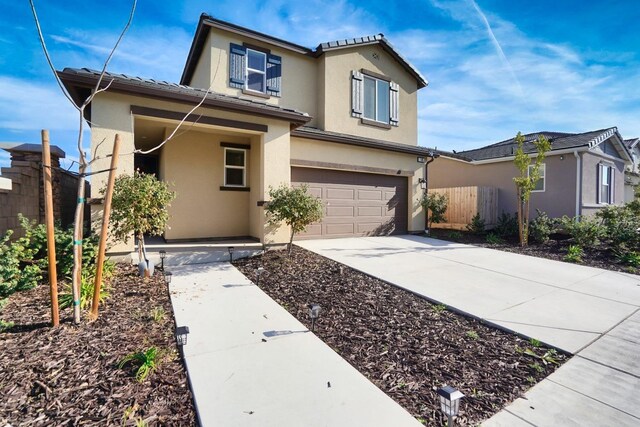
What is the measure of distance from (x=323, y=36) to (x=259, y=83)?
2833mm

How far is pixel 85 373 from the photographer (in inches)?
101

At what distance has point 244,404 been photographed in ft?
7.72

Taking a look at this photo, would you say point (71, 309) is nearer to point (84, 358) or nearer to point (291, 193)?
point (84, 358)

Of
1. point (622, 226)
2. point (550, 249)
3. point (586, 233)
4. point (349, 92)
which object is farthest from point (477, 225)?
point (349, 92)

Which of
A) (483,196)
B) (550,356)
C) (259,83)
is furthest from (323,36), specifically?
(550,356)

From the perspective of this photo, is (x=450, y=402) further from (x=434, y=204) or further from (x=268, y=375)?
(x=434, y=204)

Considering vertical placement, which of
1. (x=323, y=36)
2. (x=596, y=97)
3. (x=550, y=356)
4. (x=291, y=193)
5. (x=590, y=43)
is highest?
(x=323, y=36)

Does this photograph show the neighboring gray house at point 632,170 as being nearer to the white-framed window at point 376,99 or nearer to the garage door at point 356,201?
the white-framed window at point 376,99

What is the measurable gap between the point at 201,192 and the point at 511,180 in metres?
12.7

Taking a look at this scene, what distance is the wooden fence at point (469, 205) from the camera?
12828 mm

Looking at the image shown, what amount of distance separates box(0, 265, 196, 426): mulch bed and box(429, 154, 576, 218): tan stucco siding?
564 inches

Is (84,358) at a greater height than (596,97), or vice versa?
(596,97)

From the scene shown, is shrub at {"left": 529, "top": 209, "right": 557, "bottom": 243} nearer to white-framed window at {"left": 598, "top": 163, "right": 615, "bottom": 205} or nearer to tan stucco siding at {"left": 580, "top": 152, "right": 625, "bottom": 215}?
tan stucco siding at {"left": 580, "top": 152, "right": 625, "bottom": 215}

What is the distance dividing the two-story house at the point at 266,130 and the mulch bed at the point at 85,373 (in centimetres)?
309
